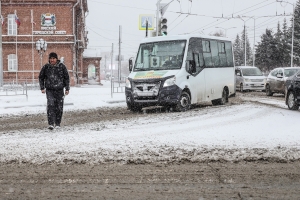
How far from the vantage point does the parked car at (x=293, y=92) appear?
13.7 metres

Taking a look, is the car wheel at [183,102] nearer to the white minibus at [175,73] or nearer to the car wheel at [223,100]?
the white minibus at [175,73]

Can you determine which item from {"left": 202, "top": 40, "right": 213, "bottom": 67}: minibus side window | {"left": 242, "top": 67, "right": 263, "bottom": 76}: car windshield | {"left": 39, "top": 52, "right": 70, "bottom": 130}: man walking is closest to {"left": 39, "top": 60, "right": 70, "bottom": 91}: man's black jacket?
{"left": 39, "top": 52, "right": 70, "bottom": 130}: man walking

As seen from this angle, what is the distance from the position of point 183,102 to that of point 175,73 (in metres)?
1.02

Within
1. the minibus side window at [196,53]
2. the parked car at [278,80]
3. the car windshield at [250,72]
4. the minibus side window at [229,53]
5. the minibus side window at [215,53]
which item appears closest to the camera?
the minibus side window at [196,53]

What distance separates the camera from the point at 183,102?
13.9 metres

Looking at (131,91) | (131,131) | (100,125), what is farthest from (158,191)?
(131,91)

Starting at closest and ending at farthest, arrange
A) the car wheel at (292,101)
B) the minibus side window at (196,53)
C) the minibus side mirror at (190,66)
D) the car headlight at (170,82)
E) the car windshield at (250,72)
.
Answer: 1. the car headlight at (170,82)
2. the car wheel at (292,101)
3. the minibus side mirror at (190,66)
4. the minibus side window at (196,53)
5. the car windshield at (250,72)

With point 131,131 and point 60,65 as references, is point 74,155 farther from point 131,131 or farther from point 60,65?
point 60,65

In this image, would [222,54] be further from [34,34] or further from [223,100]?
[34,34]

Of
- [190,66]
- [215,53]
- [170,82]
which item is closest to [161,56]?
[190,66]

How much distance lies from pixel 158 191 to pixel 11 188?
1603mm

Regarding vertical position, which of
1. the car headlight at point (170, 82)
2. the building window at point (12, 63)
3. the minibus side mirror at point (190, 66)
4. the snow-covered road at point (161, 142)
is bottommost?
the snow-covered road at point (161, 142)

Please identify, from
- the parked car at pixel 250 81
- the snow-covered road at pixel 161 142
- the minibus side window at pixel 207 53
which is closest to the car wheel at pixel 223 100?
the minibus side window at pixel 207 53

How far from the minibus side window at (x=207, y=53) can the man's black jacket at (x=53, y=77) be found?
6.84m
